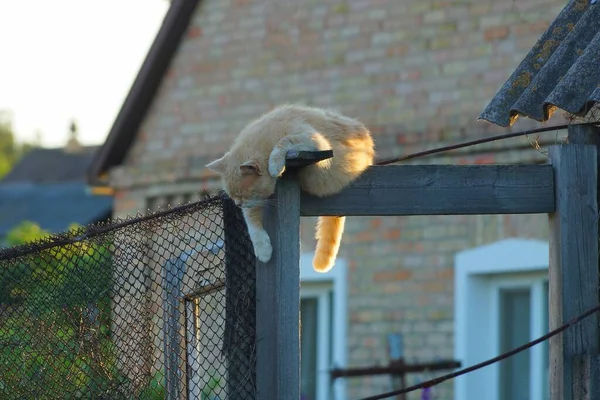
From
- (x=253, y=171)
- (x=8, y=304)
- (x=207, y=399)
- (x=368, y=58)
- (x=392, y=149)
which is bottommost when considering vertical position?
(x=207, y=399)

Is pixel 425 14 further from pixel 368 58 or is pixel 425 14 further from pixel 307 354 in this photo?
pixel 307 354

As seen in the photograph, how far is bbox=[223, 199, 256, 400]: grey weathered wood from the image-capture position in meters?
4.39

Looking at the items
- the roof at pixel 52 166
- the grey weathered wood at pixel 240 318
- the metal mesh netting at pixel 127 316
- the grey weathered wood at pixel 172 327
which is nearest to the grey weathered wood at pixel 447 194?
the grey weathered wood at pixel 240 318

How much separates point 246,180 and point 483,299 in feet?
15.8

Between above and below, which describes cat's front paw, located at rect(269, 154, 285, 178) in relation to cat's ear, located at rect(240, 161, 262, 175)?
below

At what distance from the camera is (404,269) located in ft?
32.0

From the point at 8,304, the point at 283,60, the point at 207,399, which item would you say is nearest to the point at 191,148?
the point at 283,60

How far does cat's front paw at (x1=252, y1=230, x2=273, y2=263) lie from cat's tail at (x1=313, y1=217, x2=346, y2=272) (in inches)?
32.4

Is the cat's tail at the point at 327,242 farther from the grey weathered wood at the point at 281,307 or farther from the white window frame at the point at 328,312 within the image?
the white window frame at the point at 328,312

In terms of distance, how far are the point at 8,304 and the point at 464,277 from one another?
192 inches

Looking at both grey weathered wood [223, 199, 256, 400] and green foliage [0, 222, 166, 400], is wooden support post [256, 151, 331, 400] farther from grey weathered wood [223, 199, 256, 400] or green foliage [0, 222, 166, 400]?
green foliage [0, 222, 166, 400]

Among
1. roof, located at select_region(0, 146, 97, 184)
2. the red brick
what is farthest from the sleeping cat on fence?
roof, located at select_region(0, 146, 97, 184)

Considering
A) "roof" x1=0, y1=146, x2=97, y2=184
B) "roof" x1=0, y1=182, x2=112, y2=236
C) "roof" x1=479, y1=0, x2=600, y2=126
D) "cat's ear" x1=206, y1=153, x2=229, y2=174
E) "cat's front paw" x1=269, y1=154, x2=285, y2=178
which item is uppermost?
"roof" x1=0, y1=146, x2=97, y2=184

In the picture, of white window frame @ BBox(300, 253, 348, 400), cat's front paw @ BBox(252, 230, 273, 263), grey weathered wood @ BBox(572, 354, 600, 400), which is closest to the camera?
grey weathered wood @ BBox(572, 354, 600, 400)
